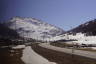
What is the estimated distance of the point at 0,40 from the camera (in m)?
126

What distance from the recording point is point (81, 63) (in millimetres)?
35750

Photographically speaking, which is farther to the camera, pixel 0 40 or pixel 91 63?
pixel 0 40

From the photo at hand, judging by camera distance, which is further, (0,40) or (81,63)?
(0,40)

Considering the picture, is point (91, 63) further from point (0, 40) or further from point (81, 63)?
point (0, 40)

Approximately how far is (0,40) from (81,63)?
95.9 m

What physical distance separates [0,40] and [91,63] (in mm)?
97731

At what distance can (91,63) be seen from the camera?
3425cm

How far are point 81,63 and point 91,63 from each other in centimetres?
200

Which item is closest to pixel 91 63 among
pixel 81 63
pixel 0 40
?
pixel 81 63
